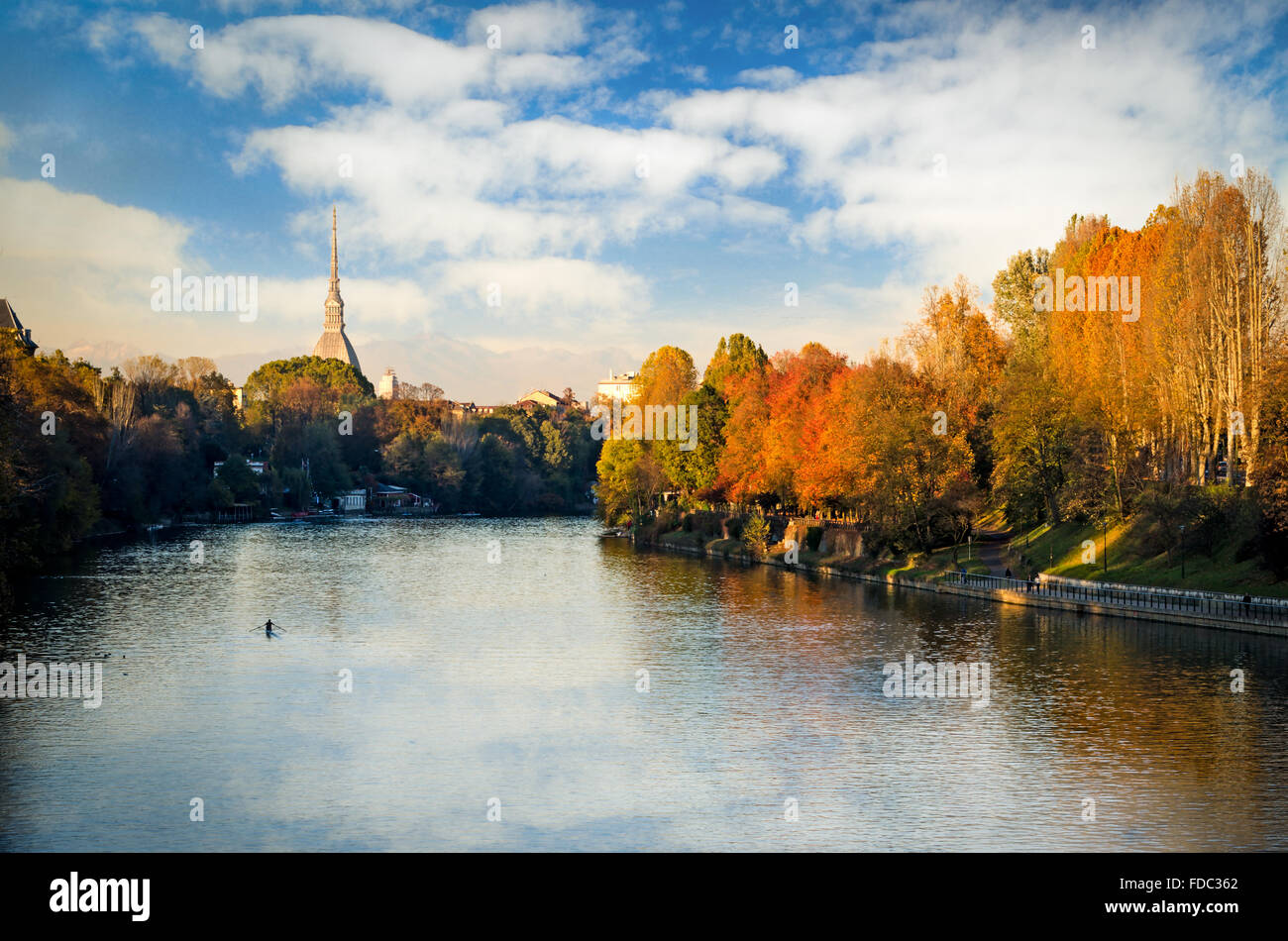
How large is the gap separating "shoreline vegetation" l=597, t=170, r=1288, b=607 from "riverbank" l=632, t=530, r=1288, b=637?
578 mm

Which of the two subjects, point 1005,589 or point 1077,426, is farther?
point 1077,426

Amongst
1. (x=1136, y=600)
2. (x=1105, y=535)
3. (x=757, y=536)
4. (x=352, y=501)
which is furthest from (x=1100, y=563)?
(x=352, y=501)

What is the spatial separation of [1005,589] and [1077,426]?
43.4ft

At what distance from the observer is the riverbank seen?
44906 mm

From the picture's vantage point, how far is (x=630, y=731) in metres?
31.6

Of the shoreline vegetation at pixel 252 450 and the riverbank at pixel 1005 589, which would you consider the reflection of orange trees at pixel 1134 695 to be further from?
the shoreline vegetation at pixel 252 450

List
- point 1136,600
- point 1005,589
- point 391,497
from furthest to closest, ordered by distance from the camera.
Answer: point 391,497
point 1005,589
point 1136,600

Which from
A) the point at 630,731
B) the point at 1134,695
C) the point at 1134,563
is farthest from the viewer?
the point at 1134,563

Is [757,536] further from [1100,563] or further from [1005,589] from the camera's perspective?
[1100,563]

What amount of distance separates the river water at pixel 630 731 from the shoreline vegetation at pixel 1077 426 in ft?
25.6

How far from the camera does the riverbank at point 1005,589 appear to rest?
44.9 m

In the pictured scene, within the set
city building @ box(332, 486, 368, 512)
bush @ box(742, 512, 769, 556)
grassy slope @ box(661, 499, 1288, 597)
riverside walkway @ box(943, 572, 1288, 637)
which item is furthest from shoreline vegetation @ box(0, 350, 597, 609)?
riverside walkway @ box(943, 572, 1288, 637)

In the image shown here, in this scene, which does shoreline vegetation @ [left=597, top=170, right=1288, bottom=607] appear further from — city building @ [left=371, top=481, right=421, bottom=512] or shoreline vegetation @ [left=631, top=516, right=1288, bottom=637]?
city building @ [left=371, top=481, right=421, bottom=512]
